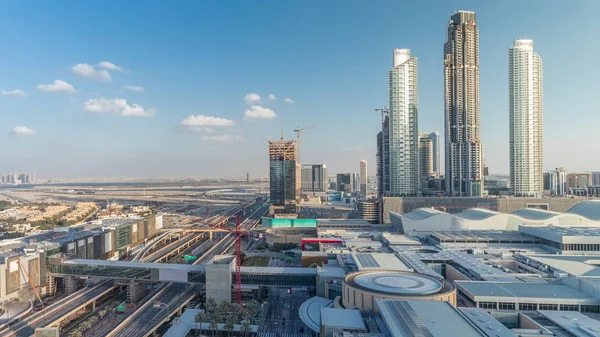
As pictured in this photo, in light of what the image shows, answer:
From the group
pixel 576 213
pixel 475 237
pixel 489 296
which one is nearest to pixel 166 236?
pixel 475 237

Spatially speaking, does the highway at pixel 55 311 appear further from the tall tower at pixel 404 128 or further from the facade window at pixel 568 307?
the tall tower at pixel 404 128

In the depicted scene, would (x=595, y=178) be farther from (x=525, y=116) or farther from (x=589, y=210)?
(x=589, y=210)

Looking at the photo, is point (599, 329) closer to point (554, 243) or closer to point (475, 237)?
point (554, 243)

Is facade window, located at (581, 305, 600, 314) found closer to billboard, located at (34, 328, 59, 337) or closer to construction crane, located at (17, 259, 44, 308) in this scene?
billboard, located at (34, 328, 59, 337)

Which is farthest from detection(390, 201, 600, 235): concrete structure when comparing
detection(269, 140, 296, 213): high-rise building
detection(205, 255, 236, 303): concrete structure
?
detection(269, 140, 296, 213): high-rise building

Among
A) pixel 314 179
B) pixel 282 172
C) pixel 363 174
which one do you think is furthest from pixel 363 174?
pixel 282 172
